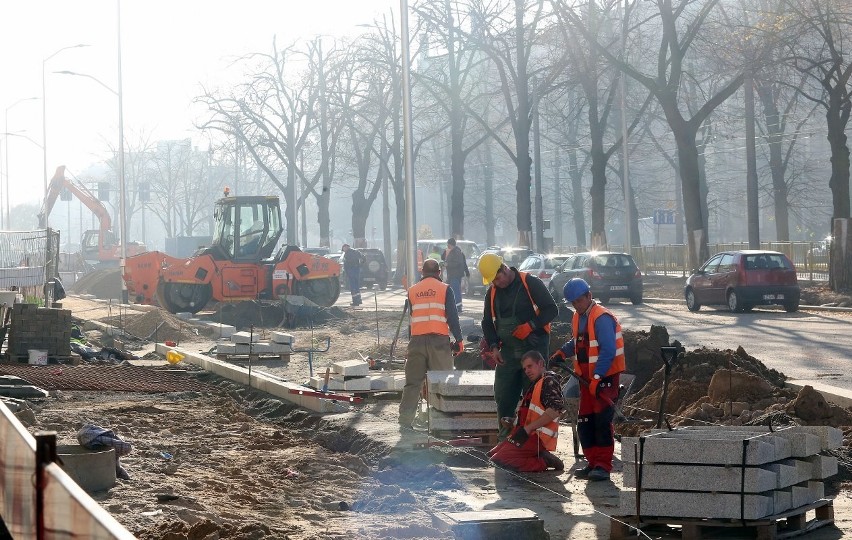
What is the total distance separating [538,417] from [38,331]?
42.4 ft

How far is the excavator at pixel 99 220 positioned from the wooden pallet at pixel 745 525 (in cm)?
4923

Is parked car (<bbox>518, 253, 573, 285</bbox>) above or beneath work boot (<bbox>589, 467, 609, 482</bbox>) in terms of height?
above

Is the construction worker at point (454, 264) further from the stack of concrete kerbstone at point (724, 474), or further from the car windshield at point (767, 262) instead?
the stack of concrete kerbstone at point (724, 474)

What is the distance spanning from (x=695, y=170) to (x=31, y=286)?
20098 millimetres

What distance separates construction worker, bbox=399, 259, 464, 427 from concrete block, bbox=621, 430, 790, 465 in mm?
4595

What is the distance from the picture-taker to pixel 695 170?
38.8 m

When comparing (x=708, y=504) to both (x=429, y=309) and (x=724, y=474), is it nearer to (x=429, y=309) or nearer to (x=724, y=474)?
(x=724, y=474)

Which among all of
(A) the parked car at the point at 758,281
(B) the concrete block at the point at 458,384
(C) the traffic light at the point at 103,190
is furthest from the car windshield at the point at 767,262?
(C) the traffic light at the point at 103,190

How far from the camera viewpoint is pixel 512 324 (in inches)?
430

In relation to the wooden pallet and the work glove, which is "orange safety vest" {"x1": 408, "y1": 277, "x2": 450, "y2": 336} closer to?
the work glove

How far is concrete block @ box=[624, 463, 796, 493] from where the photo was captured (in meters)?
7.62

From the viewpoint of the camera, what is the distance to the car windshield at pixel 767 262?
29328mm

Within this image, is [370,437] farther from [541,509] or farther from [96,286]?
[96,286]

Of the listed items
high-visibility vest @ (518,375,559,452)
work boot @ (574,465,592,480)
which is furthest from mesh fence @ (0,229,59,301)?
work boot @ (574,465,592,480)
